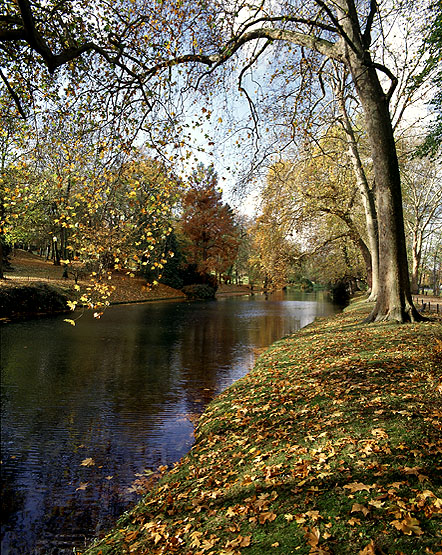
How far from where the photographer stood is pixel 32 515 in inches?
181

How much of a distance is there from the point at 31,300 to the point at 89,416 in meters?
16.9

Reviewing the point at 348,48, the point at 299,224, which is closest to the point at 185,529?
the point at 348,48

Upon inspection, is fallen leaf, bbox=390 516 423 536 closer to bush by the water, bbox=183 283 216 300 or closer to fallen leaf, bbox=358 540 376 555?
fallen leaf, bbox=358 540 376 555

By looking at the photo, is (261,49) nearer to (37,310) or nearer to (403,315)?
(403,315)

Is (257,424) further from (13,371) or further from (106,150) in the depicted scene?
(13,371)

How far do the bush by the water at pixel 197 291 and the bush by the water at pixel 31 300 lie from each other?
17.1 meters

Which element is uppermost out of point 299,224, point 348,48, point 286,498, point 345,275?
point 348,48

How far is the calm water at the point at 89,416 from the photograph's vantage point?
467 centimetres

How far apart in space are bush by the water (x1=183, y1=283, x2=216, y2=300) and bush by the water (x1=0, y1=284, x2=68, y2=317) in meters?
17.1

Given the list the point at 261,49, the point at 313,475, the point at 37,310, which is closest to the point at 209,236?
the point at 37,310

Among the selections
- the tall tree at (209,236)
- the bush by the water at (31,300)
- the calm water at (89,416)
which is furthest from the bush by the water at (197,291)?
the calm water at (89,416)

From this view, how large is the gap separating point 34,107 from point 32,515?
6.79 meters

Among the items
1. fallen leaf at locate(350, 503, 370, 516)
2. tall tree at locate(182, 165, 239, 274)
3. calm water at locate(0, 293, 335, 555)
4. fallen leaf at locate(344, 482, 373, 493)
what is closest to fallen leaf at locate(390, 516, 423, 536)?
fallen leaf at locate(350, 503, 370, 516)

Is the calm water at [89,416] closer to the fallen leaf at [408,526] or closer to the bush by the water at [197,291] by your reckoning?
the fallen leaf at [408,526]
